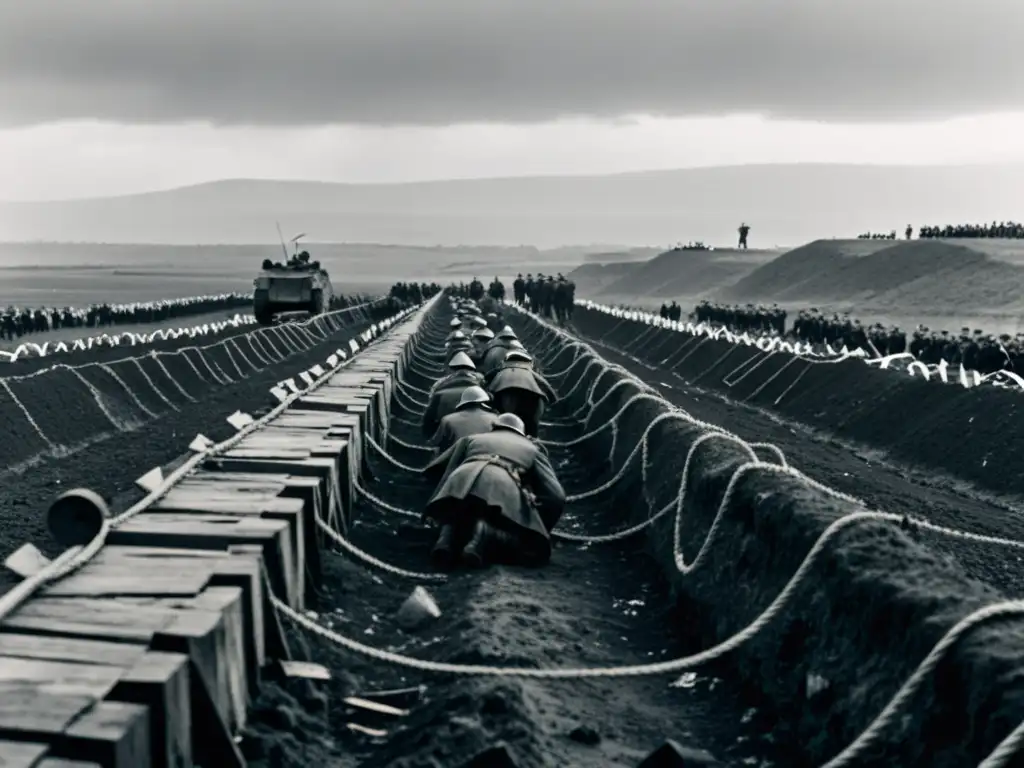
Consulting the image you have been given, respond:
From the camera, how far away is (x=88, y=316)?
46719mm

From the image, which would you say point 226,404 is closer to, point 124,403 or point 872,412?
point 124,403

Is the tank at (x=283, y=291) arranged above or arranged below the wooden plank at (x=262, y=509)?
above

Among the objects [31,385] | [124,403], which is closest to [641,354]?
[124,403]

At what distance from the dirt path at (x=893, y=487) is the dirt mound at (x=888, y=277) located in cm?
3364

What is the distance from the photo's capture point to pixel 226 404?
20281 mm

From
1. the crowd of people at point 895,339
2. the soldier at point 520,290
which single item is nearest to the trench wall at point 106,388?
the crowd of people at point 895,339

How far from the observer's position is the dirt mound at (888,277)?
53250 mm

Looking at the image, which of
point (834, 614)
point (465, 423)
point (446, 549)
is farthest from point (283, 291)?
point (834, 614)

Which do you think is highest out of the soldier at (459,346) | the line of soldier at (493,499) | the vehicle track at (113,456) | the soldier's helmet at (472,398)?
the soldier's helmet at (472,398)

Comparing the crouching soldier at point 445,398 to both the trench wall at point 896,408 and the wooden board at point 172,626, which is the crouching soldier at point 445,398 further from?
the trench wall at point 896,408

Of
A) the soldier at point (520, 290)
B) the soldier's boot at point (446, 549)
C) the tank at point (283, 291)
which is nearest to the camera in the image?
the soldier's boot at point (446, 549)

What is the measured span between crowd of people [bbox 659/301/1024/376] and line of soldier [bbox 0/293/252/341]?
81.9 ft

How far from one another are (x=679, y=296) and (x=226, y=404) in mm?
67942

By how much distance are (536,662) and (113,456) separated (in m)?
9.84
